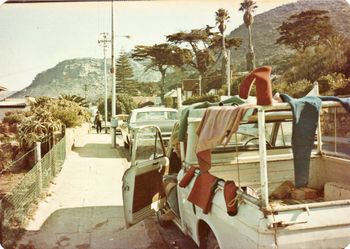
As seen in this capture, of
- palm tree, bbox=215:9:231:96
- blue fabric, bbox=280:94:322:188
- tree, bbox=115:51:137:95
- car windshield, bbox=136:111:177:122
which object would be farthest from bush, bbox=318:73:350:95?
tree, bbox=115:51:137:95

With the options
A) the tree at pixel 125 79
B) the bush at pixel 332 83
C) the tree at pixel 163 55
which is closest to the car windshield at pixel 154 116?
the bush at pixel 332 83

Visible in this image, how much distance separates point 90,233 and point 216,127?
3.55m

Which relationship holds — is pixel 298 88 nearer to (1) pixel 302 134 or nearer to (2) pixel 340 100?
(2) pixel 340 100

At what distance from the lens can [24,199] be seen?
6.57 meters

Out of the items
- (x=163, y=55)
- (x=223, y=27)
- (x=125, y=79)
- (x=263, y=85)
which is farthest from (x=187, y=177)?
(x=125, y=79)

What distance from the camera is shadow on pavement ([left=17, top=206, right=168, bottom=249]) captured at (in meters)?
5.69

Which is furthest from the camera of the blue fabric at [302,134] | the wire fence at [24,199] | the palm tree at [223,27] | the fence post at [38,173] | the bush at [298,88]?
the bush at [298,88]

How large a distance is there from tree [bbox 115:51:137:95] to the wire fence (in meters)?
51.7

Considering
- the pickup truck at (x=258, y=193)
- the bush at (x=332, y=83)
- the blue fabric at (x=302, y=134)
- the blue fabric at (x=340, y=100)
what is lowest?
the pickup truck at (x=258, y=193)

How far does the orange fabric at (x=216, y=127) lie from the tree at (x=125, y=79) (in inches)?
2220

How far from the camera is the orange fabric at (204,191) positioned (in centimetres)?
401

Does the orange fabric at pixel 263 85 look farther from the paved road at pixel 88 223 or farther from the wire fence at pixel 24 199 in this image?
the wire fence at pixel 24 199

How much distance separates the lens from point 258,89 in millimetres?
3107

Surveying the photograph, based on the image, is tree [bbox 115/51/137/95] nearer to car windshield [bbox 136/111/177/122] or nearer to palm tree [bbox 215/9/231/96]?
palm tree [bbox 215/9/231/96]
